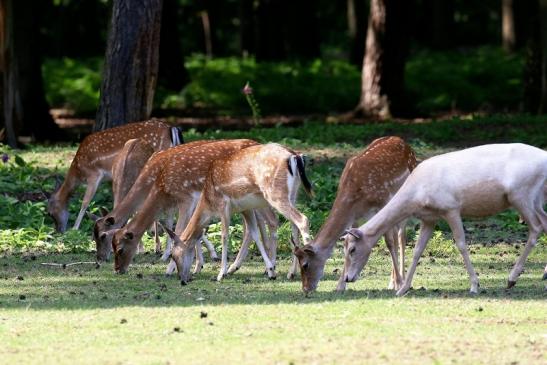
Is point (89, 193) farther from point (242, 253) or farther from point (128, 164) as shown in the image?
point (242, 253)

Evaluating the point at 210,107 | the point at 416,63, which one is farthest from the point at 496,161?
the point at 416,63

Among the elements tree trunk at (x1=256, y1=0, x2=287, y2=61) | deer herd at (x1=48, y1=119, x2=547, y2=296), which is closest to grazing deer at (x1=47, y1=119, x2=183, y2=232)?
deer herd at (x1=48, y1=119, x2=547, y2=296)

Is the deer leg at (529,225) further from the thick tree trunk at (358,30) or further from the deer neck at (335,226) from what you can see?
the thick tree trunk at (358,30)

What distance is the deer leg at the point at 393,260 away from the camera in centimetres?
1038

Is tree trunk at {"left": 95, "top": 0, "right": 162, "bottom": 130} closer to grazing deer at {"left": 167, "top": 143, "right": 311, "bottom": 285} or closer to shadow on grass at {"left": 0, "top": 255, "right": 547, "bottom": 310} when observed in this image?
shadow on grass at {"left": 0, "top": 255, "right": 547, "bottom": 310}

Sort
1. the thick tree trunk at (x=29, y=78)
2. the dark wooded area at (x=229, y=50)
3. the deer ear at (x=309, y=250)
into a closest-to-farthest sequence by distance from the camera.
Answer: the deer ear at (x=309, y=250) < the dark wooded area at (x=229, y=50) < the thick tree trunk at (x=29, y=78)

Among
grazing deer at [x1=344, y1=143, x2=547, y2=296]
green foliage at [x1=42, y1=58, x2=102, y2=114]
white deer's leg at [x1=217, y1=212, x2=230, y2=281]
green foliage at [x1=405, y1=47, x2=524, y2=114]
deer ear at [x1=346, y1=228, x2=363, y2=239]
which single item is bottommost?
green foliage at [x1=405, y1=47, x2=524, y2=114]

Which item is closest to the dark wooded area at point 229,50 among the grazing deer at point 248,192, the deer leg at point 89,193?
the deer leg at point 89,193

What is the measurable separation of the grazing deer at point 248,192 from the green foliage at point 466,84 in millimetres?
16051

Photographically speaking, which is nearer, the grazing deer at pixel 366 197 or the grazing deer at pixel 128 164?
the grazing deer at pixel 366 197

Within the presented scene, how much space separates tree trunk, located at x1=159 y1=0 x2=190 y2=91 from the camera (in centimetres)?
2814

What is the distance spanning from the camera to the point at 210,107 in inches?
1110

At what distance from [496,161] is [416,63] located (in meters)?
→ 22.3

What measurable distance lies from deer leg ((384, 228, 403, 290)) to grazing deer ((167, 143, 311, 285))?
27.0 inches
